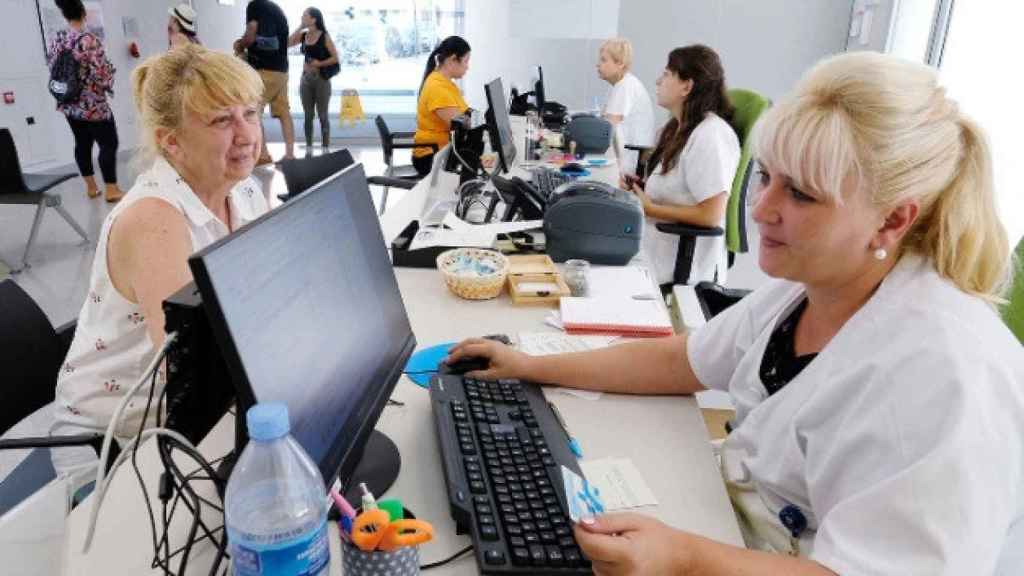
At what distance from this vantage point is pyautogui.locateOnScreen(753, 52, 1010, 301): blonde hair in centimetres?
87

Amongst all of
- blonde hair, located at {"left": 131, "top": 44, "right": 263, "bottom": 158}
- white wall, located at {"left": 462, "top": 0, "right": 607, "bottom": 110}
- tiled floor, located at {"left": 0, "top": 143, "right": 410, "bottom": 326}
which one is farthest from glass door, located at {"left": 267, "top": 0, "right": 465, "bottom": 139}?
blonde hair, located at {"left": 131, "top": 44, "right": 263, "bottom": 158}

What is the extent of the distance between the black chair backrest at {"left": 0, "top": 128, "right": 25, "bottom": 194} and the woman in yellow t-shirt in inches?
90.1

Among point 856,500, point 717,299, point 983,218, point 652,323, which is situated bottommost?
point 717,299

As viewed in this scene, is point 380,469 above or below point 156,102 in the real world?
below

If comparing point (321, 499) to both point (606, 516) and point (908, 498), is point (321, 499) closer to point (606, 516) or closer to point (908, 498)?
point (606, 516)

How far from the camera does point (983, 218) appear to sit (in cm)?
91

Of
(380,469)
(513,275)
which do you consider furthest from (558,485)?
(513,275)

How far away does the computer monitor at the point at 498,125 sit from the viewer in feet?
9.62

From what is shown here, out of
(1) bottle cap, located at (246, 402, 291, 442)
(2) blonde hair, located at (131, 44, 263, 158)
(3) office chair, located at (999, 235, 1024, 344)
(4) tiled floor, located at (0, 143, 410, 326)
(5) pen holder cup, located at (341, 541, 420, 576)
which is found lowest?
(4) tiled floor, located at (0, 143, 410, 326)

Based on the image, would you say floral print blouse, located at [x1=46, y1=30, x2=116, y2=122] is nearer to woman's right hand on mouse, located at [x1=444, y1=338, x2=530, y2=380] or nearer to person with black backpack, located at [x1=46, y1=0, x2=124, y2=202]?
person with black backpack, located at [x1=46, y1=0, x2=124, y2=202]

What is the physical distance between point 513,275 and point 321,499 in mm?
1150

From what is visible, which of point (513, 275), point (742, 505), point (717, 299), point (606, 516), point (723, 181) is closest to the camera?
point (606, 516)

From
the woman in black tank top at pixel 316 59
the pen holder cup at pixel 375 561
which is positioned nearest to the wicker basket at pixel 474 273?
the pen holder cup at pixel 375 561

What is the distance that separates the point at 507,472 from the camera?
991 millimetres
